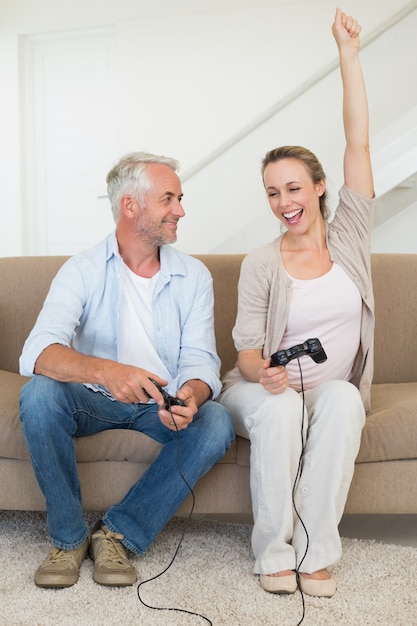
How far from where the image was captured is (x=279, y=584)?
1.77 metres

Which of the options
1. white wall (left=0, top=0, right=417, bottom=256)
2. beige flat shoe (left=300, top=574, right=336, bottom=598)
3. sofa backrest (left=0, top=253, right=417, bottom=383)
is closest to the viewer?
beige flat shoe (left=300, top=574, right=336, bottom=598)

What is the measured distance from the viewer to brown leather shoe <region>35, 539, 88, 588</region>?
1804 millimetres

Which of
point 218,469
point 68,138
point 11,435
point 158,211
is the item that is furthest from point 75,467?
point 68,138

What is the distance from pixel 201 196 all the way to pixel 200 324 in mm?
2208

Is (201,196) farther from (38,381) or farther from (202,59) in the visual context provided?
(38,381)

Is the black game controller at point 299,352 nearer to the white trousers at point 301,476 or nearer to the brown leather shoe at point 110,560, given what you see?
the white trousers at point 301,476

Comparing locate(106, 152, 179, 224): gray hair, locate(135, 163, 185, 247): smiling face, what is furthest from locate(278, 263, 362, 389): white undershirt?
locate(106, 152, 179, 224): gray hair

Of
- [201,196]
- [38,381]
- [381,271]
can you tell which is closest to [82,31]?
[201,196]

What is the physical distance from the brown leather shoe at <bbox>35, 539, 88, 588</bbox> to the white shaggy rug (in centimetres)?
2

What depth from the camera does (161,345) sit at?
2.16 m

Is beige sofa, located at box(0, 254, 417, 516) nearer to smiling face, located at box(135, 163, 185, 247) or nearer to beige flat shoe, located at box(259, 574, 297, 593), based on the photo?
beige flat shoe, located at box(259, 574, 297, 593)

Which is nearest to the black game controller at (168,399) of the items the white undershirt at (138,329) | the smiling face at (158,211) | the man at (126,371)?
the man at (126,371)

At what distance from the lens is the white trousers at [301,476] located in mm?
1807

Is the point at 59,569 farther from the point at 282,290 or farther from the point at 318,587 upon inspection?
the point at 282,290
